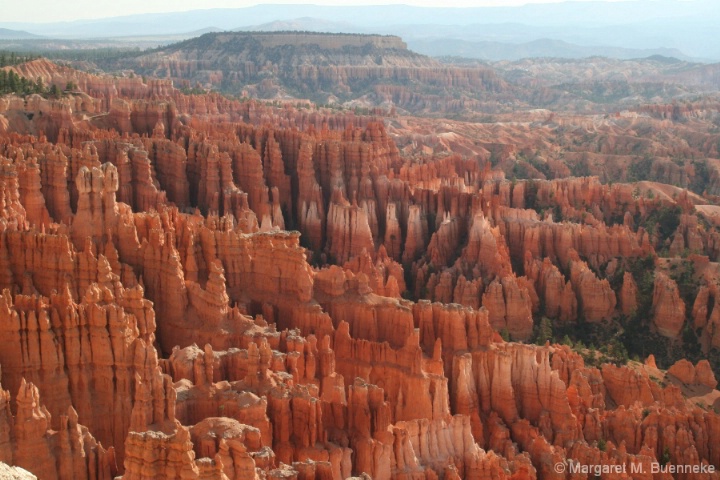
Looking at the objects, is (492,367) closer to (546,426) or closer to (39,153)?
(546,426)

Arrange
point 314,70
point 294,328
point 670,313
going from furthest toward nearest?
point 314,70 → point 670,313 → point 294,328

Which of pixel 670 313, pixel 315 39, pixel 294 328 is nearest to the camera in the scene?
pixel 294 328

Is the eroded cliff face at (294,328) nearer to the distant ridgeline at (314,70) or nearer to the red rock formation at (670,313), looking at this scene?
the red rock formation at (670,313)

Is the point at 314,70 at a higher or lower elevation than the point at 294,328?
lower

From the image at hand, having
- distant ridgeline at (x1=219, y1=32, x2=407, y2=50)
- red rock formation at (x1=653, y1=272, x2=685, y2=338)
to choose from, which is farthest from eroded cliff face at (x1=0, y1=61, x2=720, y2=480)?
distant ridgeline at (x1=219, y1=32, x2=407, y2=50)

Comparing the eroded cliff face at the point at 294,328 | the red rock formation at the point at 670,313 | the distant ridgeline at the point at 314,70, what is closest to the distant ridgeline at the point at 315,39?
the distant ridgeline at the point at 314,70

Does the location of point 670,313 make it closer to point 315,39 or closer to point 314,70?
point 314,70

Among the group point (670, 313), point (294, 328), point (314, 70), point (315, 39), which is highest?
point (315, 39)

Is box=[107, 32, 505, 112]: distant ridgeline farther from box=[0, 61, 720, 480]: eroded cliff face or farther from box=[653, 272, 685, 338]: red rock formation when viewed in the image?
box=[653, 272, 685, 338]: red rock formation

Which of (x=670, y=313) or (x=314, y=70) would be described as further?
(x=314, y=70)

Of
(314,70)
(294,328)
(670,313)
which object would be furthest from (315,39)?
(294,328)
